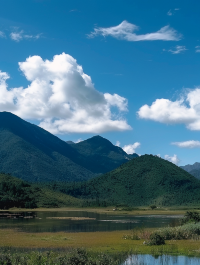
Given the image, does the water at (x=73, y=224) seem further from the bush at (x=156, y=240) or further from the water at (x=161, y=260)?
the water at (x=161, y=260)

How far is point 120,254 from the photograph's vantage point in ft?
119

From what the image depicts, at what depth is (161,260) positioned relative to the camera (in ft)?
112

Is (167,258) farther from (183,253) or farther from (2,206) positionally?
(2,206)

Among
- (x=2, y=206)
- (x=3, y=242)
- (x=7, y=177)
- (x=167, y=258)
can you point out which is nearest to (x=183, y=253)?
(x=167, y=258)

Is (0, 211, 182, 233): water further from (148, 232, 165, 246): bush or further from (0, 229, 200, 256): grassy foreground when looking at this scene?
(148, 232, 165, 246): bush

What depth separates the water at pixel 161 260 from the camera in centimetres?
3254

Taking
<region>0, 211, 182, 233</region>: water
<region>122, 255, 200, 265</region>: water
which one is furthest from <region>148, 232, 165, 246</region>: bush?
<region>0, 211, 182, 233</region>: water

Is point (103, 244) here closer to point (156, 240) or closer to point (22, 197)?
point (156, 240)

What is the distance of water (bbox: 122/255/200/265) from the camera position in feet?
107

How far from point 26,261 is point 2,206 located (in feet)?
416

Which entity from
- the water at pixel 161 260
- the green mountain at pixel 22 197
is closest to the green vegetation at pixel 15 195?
the green mountain at pixel 22 197

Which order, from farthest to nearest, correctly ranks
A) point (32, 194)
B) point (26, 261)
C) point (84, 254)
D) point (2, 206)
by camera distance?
point (32, 194)
point (2, 206)
point (84, 254)
point (26, 261)

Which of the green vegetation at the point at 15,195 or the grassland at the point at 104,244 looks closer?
the grassland at the point at 104,244

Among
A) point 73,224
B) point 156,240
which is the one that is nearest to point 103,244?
point 156,240
